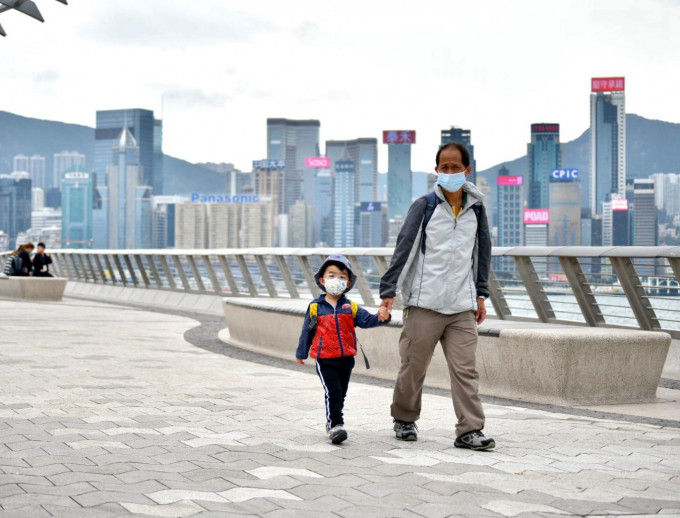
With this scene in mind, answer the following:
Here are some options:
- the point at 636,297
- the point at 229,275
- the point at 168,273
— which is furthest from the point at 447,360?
the point at 168,273

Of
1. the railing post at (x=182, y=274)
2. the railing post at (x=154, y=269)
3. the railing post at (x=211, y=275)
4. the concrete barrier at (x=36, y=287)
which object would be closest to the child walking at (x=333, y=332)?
the railing post at (x=211, y=275)

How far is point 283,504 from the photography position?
4305 mm

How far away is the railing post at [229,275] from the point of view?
72.2 ft

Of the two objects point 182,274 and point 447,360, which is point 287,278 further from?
point 447,360

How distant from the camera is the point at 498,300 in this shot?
42.4 ft

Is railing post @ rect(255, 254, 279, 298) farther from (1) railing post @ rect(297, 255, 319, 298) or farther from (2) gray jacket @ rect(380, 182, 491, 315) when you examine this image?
(2) gray jacket @ rect(380, 182, 491, 315)

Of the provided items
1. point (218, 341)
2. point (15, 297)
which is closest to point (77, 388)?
point (218, 341)

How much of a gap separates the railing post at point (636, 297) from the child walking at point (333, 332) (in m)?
5.55

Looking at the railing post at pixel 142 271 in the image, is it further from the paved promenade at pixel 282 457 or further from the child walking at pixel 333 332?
the child walking at pixel 333 332

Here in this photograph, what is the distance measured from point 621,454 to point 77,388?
440 centimetres

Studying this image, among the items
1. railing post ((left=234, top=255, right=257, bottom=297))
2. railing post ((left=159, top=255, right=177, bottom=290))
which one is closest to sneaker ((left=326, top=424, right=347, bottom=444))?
railing post ((left=234, top=255, right=257, bottom=297))

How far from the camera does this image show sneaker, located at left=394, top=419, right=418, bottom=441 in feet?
19.5

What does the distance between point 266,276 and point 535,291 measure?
29.3 feet

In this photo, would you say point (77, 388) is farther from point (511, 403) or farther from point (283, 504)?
point (283, 504)
